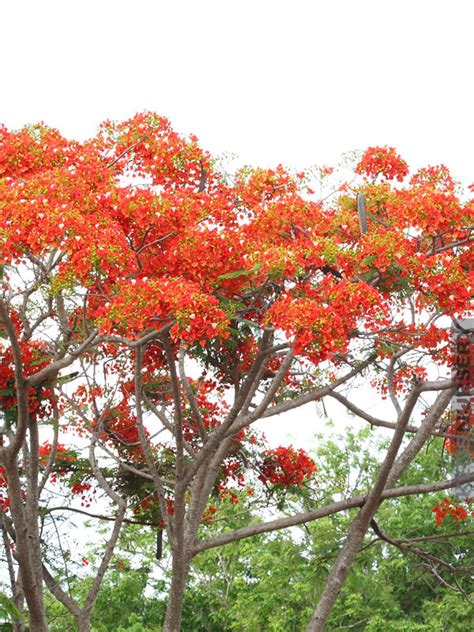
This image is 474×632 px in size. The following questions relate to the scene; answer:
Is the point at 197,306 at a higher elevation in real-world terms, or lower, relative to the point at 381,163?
lower

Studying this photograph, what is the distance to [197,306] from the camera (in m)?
7.82

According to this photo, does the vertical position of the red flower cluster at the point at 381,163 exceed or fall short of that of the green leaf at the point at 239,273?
it exceeds it

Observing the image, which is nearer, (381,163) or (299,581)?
(381,163)

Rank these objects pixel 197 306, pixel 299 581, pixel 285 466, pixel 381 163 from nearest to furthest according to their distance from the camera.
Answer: pixel 197 306
pixel 381 163
pixel 285 466
pixel 299 581

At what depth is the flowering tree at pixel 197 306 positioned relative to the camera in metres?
8.14

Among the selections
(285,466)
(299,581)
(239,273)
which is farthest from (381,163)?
(299,581)

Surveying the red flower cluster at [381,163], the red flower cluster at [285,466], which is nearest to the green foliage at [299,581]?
the red flower cluster at [285,466]

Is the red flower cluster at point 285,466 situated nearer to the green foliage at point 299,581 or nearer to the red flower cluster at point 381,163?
the red flower cluster at point 381,163

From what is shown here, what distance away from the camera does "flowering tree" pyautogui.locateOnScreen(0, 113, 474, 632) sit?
8141mm

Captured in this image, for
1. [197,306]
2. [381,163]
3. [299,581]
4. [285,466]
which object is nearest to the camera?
[197,306]

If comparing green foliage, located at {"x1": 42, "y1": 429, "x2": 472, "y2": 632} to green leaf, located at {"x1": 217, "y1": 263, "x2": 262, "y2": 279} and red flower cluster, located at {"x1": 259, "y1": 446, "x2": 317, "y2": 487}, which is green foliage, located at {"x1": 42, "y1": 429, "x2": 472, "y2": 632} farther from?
green leaf, located at {"x1": 217, "y1": 263, "x2": 262, "y2": 279}

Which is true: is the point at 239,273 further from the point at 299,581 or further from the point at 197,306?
the point at 299,581

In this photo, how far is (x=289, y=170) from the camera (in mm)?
10055

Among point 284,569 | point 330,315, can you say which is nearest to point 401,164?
point 330,315
